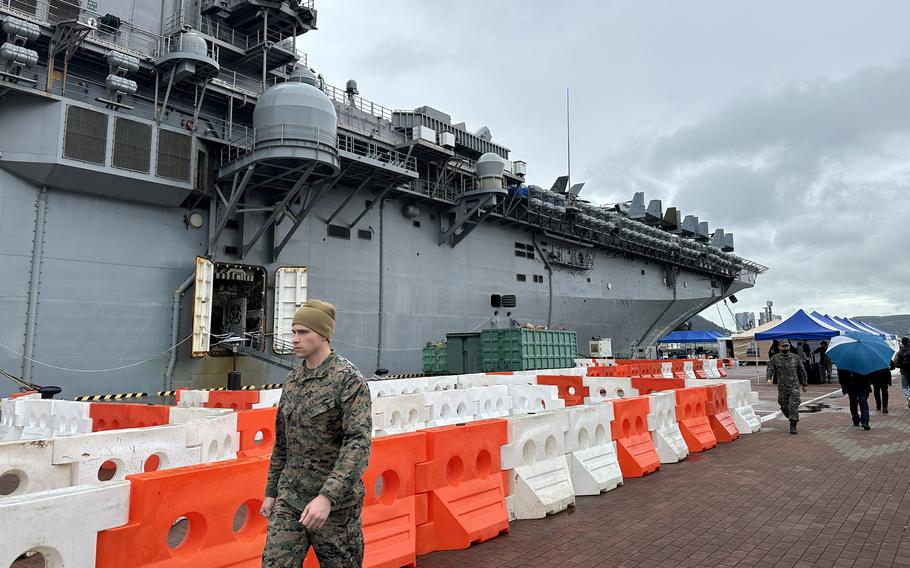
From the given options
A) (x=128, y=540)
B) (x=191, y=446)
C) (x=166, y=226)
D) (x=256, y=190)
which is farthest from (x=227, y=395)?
(x=256, y=190)

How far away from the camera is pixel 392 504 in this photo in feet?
15.1

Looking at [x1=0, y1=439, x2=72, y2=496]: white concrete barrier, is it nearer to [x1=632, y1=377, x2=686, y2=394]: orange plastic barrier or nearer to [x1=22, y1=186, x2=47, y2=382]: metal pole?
[x1=632, y1=377, x2=686, y2=394]: orange plastic barrier

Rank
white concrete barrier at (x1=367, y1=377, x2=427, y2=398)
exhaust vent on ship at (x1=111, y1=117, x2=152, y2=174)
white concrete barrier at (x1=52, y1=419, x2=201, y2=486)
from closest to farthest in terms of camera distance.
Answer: white concrete barrier at (x1=52, y1=419, x2=201, y2=486) < white concrete barrier at (x1=367, y1=377, x2=427, y2=398) < exhaust vent on ship at (x1=111, y1=117, x2=152, y2=174)

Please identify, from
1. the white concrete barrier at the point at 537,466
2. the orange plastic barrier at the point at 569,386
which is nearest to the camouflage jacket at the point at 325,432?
the white concrete barrier at the point at 537,466

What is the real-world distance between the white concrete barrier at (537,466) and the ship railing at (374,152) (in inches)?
633

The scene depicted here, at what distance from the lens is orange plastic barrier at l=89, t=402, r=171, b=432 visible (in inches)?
317

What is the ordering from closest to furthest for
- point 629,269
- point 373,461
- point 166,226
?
point 373,461 < point 166,226 < point 629,269

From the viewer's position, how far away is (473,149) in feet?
88.1

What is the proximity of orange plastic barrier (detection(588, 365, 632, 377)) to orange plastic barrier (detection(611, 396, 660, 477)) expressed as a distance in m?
10.4

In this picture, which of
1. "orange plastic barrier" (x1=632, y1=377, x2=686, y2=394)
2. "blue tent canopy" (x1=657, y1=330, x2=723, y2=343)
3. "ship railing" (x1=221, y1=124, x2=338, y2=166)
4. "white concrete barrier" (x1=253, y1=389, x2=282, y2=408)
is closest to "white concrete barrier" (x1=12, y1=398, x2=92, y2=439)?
"white concrete barrier" (x1=253, y1=389, x2=282, y2=408)

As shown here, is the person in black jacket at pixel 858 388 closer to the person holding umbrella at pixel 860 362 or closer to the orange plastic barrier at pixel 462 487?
the person holding umbrella at pixel 860 362

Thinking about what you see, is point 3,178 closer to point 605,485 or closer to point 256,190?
point 256,190

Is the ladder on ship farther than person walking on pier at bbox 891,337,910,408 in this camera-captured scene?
Yes

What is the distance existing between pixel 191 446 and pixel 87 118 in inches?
515
